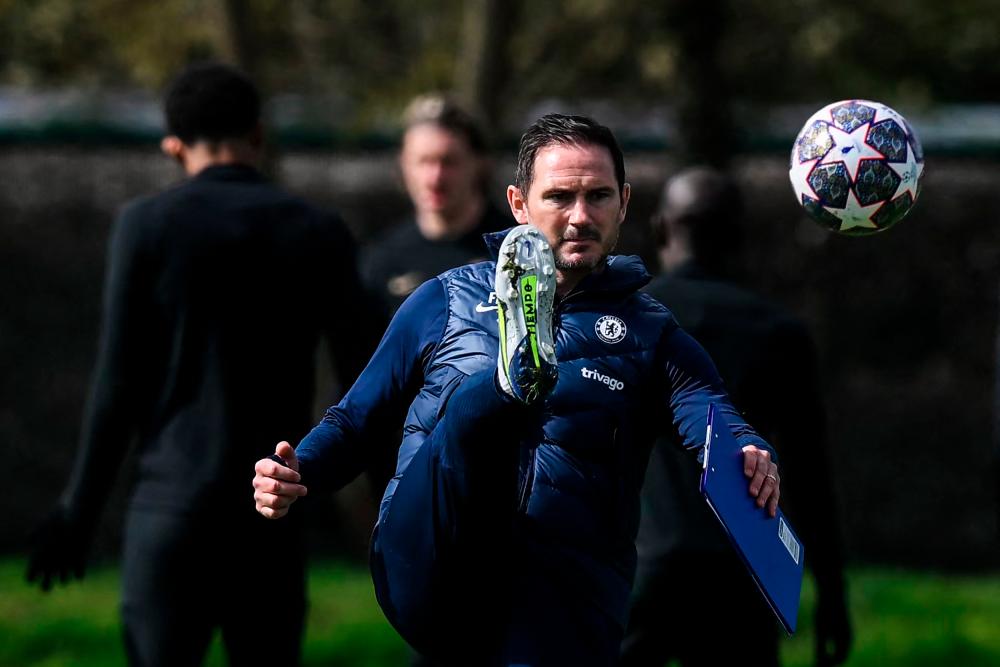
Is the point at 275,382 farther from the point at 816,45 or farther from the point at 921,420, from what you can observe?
the point at 921,420

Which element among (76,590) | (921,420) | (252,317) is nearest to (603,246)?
(252,317)

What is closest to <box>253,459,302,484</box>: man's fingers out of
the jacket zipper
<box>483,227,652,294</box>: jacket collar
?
the jacket zipper

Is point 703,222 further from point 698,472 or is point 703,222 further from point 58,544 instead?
point 58,544

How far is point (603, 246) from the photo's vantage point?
3.48 metres

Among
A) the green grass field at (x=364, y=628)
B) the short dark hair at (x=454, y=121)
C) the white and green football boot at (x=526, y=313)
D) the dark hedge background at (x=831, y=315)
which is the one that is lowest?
the green grass field at (x=364, y=628)

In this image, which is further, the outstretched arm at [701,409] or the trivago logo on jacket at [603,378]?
the trivago logo on jacket at [603,378]

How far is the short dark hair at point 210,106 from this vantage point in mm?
4945

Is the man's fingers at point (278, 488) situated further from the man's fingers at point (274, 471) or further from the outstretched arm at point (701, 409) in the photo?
the outstretched arm at point (701, 409)

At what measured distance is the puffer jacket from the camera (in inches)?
136

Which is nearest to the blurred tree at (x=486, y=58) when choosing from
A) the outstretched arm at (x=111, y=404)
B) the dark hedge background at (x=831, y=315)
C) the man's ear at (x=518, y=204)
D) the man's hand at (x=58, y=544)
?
the dark hedge background at (x=831, y=315)

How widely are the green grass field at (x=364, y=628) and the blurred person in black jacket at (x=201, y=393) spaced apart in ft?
9.23

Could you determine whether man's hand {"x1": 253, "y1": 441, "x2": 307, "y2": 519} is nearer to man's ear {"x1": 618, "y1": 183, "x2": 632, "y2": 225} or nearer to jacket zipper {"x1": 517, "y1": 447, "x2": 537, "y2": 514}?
jacket zipper {"x1": 517, "y1": 447, "x2": 537, "y2": 514}

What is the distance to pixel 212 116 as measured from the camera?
16.3 ft

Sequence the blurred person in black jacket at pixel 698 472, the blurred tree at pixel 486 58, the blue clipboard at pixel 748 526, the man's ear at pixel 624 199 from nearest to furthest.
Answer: the blue clipboard at pixel 748 526, the man's ear at pixel 624 199, the blurred person in black jacket at pixel 698 472, the blurred tree at pixel 486 58
